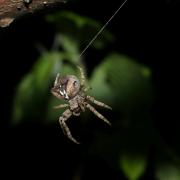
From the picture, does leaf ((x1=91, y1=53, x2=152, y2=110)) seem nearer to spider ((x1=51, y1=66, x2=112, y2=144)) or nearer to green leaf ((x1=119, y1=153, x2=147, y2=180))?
spider ((x1=51, y1=66, x2=112, y2=144))

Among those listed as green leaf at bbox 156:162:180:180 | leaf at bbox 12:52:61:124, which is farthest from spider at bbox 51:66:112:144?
green leaf at bbox 156:162:180:180

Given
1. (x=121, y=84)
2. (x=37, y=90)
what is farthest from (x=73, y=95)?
(x=121, y=84)

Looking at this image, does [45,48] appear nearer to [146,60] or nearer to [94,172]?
[146,60]

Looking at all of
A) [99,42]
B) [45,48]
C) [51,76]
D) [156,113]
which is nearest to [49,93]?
[51,76]

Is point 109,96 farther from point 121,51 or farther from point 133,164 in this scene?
point 121,51

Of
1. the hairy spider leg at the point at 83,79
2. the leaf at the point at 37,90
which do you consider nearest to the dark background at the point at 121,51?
the leaf at the point at 37,90

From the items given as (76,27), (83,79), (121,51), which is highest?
(76,27)

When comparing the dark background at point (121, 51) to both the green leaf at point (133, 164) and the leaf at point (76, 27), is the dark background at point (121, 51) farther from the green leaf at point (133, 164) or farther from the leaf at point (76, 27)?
the green leaf at point (133, 164)
